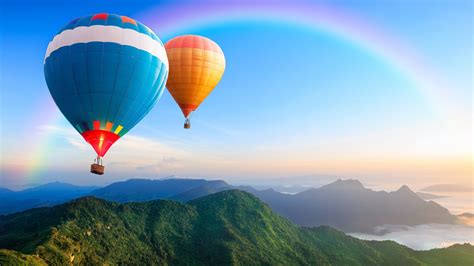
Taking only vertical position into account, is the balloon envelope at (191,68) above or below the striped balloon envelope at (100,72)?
above

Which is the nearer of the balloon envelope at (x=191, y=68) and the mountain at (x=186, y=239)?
the balloon envelope at (x=191, y=68)

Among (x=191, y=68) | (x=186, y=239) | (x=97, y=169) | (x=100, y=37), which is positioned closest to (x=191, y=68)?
(x=191, y=68)

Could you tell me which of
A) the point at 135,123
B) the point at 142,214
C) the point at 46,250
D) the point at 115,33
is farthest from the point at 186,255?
the point at 115,33

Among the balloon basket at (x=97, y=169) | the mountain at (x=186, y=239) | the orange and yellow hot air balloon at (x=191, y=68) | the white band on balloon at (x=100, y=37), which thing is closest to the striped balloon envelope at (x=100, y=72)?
the white band on balloon at (x=100, y=37)

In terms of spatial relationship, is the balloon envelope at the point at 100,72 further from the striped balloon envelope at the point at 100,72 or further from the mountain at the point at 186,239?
the mountain at the point at 186,239

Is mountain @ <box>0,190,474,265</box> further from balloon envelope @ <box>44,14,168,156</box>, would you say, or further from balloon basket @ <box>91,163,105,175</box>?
balloon envelope @ <box>44,14,168,156</box>

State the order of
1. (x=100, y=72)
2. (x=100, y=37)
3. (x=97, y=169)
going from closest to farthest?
(x=97, y=169) → (x=100, y=72) → (x=100, y=37)

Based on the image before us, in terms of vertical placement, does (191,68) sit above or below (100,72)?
above

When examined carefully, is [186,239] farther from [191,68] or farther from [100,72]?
[100,72]

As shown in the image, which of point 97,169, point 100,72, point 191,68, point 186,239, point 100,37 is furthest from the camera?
point 186,239
